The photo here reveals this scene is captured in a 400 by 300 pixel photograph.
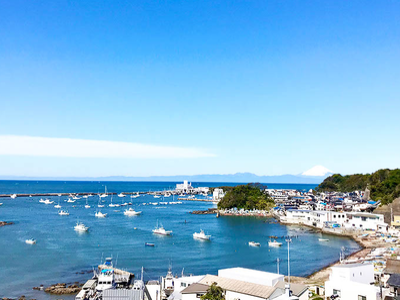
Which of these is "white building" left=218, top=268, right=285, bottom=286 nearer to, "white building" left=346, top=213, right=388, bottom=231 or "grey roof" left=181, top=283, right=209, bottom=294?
"grey roof" left=181, top=283, right=209, bottom=294

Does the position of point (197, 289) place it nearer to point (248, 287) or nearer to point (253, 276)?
point (248, 287)

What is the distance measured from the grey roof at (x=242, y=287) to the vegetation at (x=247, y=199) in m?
58.7

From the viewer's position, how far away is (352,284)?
17.0m

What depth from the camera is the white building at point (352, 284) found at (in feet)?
53.7

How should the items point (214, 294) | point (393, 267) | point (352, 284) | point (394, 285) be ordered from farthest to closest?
point (393, 267)
point (394, 285)
point (352, 284)
point (214, 294)

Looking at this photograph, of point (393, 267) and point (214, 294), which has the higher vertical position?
point (214, 294)

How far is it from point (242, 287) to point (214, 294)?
1799 millimetres

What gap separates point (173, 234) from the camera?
48750 millimetres

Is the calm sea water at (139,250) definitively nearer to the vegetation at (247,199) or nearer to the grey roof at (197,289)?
the grey roof at (197,289)

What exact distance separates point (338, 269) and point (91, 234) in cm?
3699

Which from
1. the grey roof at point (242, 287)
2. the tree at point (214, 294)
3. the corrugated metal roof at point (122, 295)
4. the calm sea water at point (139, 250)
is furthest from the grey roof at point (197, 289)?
the calm sea water at point (139, 250)

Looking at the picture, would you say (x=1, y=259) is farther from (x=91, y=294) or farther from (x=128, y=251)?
(x=91, y=294)

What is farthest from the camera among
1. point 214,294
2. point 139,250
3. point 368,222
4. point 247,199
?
point 247,199

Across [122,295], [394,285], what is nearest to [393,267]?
[394,285]
